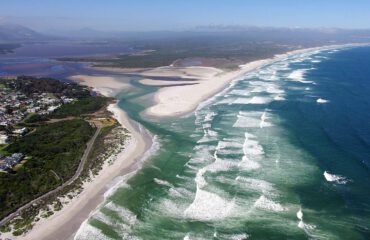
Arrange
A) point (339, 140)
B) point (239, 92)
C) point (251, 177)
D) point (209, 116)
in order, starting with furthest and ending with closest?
point (239, 92)
point (209, 116)
point (339, 140)
point (251, 177)

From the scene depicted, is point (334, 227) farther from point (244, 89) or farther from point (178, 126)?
point (244, 89)

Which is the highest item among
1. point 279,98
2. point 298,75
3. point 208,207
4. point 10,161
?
point 298,75

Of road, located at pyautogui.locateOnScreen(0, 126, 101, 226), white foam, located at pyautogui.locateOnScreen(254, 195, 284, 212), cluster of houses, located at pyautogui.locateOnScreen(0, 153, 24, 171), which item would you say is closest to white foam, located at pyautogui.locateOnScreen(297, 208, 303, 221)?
white foam, located at pyautogui.locateOnScreen(254, 195, 284, 212)

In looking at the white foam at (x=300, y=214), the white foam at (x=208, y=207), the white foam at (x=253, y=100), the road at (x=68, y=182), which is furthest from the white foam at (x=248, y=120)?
the white foam at (x=300, y=214)

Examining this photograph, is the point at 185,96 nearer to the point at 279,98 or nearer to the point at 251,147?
the point at 279,98

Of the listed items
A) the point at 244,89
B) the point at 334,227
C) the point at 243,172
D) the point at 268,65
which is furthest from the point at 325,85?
the point at 334,227

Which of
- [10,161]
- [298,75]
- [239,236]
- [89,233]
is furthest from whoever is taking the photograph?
[298,75]

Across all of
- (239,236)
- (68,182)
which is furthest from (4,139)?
(239,236)
